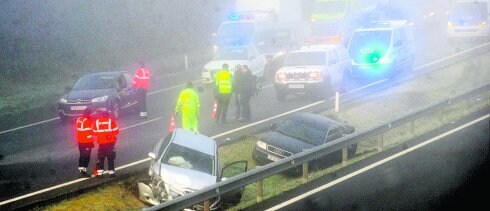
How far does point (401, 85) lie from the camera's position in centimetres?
2403

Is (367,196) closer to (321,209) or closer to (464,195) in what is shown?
(321,209)

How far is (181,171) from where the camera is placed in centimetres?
1116

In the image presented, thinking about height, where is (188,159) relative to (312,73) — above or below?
below

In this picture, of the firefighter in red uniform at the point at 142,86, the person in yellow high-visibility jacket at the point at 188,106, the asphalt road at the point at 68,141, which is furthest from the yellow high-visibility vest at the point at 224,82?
the firefighter in red uniform at the point at 142,86

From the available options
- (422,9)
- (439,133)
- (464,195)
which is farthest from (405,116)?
(422,9)

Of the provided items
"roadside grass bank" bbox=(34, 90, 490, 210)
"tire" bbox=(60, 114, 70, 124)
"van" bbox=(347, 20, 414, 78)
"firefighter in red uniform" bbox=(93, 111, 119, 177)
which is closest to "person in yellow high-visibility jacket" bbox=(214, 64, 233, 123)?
"roadside grass bank" bbox=(34, 90, 490, 210)

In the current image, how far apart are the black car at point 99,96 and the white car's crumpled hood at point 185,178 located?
25.3ft

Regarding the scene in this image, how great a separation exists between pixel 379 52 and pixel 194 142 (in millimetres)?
14529

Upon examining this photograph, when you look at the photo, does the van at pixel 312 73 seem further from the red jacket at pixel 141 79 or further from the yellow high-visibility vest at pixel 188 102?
the yellow high-visibility vest at pixel 188 102

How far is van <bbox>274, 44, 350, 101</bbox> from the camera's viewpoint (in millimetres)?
21391

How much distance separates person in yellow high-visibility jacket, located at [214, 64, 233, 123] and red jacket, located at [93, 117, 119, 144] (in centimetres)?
608

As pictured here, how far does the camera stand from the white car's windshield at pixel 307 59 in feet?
72.2

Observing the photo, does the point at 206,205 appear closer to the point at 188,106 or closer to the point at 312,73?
the point at 188,106

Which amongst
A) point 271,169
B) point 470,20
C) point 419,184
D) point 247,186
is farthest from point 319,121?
point 470,20
